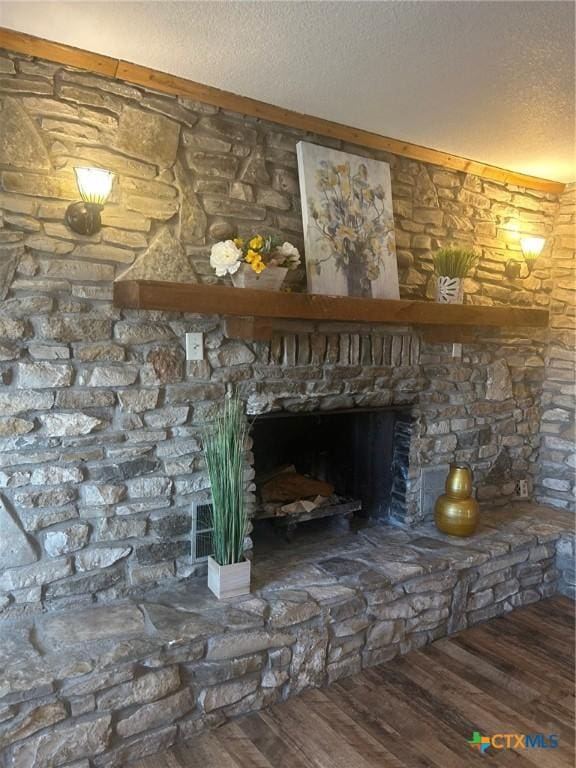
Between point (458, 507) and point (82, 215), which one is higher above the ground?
point (82, 215)

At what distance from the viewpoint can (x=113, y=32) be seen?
1982mm

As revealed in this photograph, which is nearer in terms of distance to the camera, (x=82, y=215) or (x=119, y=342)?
(x=82, y=215)

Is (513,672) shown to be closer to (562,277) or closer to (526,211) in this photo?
(562,277)

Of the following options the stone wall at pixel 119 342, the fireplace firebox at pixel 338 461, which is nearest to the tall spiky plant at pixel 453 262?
the stone wall at pixel 119 342

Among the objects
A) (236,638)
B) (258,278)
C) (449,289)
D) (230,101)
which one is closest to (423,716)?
(236,638)

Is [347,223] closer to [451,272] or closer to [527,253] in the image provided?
[451,272]

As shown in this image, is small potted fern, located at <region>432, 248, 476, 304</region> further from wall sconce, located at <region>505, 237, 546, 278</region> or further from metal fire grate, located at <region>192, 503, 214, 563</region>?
metal fire grate, located at <region>192, 503, 214, 563</region>

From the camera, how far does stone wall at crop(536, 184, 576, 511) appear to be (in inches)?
148

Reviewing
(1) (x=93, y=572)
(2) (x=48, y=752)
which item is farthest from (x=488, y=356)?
(2) (x=48, y=752)

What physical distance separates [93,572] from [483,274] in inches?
108

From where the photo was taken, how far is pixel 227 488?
2.45m

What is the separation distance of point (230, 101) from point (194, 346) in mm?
1066

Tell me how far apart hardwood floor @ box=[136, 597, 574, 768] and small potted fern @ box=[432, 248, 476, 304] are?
1.75 meters

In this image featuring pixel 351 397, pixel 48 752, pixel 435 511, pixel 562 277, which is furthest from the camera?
pixel 562 277
